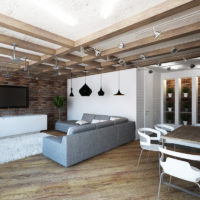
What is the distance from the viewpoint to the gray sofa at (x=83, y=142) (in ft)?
9.73

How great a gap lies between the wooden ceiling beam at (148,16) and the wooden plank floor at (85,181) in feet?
8.46

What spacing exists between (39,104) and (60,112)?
121 centimetres

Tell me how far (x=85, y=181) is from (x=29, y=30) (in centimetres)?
276

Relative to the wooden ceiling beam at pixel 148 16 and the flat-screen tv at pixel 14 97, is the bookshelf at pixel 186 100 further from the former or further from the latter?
the flat-screen tv at pixel 14 97

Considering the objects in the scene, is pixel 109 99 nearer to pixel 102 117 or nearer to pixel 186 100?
pixel 102 117

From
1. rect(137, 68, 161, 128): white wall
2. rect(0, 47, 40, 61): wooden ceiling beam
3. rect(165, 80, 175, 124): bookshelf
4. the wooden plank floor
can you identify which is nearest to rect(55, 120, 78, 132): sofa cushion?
the wooden plank floor

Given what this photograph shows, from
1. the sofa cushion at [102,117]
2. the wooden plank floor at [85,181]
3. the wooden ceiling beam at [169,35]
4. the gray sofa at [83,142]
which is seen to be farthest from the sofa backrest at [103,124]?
the wooden ceiling beam at [169,35]

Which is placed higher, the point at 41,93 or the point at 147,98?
the point at 41,93

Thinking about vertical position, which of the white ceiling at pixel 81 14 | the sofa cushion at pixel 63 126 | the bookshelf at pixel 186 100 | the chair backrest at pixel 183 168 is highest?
the white ceiling at pixel 81 14

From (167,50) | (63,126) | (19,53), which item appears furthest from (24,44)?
(63,126)

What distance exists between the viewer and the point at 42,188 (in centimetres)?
227

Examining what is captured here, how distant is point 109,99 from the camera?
19.1 ft

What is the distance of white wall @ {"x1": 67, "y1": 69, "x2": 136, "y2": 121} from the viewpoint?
5.10m

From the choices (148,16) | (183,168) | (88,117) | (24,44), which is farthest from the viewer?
(88,117)
